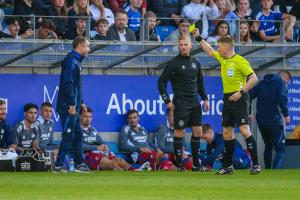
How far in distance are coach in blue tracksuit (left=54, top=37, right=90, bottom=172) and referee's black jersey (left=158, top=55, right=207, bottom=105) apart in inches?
72.2

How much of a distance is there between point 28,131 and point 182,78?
3389 mm

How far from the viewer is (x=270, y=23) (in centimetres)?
2608

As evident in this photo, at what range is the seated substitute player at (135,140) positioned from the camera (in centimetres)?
2391

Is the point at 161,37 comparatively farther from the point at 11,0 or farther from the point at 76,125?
the point at 76,125

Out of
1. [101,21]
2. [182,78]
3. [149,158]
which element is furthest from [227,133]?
[101,21]

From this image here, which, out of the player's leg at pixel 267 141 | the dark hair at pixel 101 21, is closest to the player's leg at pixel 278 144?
the player's leg at pixel 267 141

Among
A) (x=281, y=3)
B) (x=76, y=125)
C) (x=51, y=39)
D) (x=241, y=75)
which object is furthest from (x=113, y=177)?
(x=281, y=3)

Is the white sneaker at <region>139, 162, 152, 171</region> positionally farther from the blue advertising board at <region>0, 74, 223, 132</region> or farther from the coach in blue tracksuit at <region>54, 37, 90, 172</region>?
the coach in blue tracksuit at <region>54, 37, 90, 172</region>

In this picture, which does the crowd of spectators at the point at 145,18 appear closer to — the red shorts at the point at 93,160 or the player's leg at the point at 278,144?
the player's leg at the point at 278,144

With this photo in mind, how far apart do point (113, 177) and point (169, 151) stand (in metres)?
5.22

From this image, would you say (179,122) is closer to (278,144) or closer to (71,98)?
(71,98)

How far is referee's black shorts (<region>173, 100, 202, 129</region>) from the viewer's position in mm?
21062

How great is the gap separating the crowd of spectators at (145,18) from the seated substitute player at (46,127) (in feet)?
4.70

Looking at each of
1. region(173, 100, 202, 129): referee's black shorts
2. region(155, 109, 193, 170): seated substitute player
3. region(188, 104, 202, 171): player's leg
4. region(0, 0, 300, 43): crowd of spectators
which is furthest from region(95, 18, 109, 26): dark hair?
region(188, 104, 202, 171): player's leg
